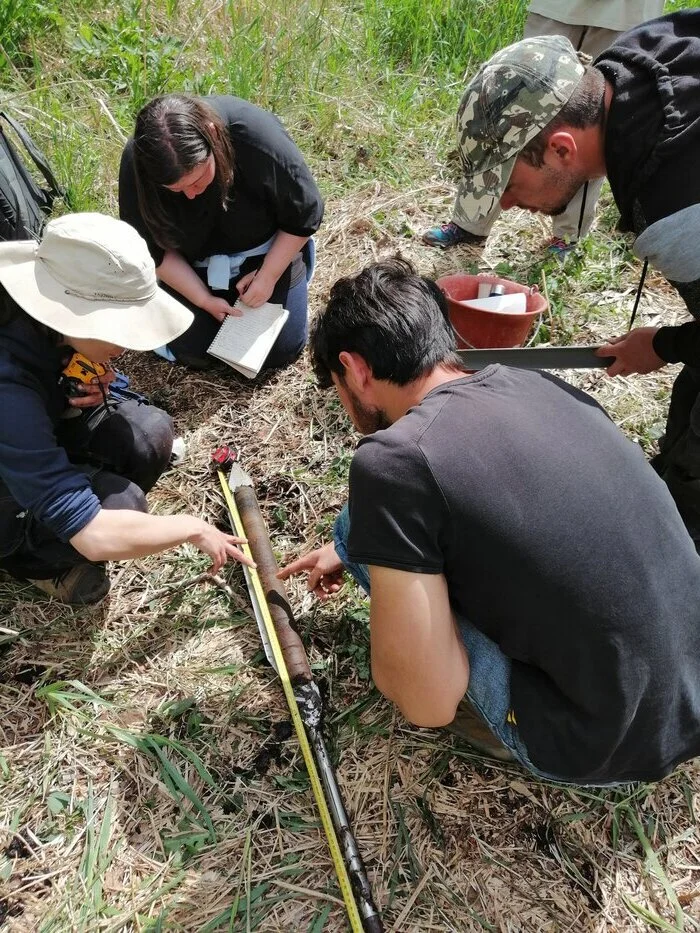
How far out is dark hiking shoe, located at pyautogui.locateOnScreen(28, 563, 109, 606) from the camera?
2545 millimetres

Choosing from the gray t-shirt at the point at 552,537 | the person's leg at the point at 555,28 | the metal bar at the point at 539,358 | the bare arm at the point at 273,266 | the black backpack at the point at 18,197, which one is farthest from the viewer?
the person's leg at the point at 555,28

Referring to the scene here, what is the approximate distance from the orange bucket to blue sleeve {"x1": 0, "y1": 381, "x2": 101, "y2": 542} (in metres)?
1.72

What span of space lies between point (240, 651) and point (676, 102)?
2267mm

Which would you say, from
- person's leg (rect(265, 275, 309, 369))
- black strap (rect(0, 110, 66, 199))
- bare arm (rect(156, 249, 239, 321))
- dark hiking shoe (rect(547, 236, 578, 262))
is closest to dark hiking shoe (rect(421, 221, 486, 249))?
dark hiking shoe (rect(547, 236, 578, 262))

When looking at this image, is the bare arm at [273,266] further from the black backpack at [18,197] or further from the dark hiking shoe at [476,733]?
the dark hiking shoe at [476,733]

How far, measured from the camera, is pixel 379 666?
1750mm

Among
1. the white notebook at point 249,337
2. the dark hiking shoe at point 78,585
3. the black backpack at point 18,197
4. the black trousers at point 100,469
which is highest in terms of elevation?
the black backpack at point 18,197

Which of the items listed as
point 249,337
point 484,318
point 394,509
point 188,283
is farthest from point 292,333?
point 394,509

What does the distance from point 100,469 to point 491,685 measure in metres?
1.63

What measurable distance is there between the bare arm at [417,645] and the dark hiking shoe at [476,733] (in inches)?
16.9

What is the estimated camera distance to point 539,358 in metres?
2.84

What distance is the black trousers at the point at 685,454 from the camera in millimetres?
2520

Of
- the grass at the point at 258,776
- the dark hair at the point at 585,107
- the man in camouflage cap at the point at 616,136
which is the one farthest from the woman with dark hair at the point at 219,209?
the dark hair at the point at 585,107

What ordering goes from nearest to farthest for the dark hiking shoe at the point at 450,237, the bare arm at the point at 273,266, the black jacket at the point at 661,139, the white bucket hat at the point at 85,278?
1. the white bucket hat at the point at 85,278
2. the black jacket at the point at 661,139
3. the bare arm at the point at 273,266
4. the dark hiking shoe at the point at 450,237
